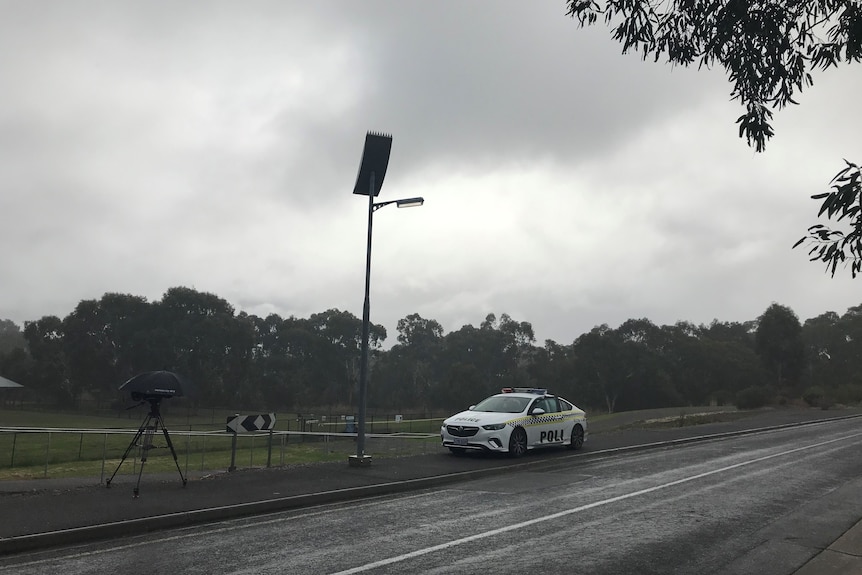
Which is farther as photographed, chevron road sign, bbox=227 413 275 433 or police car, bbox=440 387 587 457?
police car, bbox=440 387 587 457

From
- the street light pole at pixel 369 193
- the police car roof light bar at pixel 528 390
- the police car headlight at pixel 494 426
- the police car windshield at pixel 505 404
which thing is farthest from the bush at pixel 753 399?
the street light pole at pixel 369 193

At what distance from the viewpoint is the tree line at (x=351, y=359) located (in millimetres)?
87062

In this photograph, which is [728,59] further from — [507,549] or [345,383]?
[345,383]

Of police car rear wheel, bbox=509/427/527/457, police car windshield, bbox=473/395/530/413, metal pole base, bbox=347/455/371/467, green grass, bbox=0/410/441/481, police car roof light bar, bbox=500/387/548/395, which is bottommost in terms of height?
green grass, bbox=0/410/441/481

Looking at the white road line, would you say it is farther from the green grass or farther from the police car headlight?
the green grass

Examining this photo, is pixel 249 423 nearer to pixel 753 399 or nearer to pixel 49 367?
pixel 753 399

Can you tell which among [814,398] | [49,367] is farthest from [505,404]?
[49,367]

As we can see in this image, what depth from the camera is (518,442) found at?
1745cm

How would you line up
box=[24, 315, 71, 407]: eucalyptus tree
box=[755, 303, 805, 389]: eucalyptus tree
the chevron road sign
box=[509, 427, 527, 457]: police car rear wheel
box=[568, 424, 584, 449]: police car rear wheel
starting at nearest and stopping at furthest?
the chevron road sign, box=[509, 427, 527, 457]: police car rear wheel, box=[568, 424, 584, 449]: police car rear wheel, box=[755, 303, 805, 389]: eucalyptus tree, box=[24, 315, 71, 407]: eucalyptus tree

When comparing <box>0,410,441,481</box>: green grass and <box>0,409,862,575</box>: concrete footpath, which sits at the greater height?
<box>0,409,862,575</box>: concrete footpath

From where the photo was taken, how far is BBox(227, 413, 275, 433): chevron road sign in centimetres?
1423

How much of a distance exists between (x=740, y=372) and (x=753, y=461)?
81.6 metres

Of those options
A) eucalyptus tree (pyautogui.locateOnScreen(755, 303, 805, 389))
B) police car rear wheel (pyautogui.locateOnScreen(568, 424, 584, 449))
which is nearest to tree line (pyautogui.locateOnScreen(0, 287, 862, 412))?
eucalyptus tree (pyautogui.locateOnScreen(755, 303, 805, 389))

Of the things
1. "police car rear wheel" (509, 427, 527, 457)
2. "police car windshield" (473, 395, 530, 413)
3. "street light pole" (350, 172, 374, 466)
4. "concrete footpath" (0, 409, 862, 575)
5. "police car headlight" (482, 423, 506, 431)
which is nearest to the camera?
"concrete footpath" (0, 409, 862, 575)
